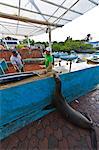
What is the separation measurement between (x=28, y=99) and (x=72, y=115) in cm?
131

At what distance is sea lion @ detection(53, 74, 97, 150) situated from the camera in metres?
3.57

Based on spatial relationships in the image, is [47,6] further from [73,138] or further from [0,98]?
[73,138]

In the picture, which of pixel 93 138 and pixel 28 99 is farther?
pixel 28 99

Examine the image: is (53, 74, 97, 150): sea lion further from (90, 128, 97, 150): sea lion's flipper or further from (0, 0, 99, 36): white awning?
(0, 0, 99, 36): white awning

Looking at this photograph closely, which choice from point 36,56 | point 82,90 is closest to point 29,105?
point 82,90

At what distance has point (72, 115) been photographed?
393 centimetres

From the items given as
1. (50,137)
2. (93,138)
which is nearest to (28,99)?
(50,137)

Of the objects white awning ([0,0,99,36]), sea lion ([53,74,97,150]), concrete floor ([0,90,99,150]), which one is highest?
white awning ([0,0,99,36])

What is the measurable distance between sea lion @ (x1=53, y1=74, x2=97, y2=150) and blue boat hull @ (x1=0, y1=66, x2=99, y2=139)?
168 mm

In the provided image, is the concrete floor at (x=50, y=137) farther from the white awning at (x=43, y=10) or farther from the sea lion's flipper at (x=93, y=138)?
the white awning at (x=43, y=10)

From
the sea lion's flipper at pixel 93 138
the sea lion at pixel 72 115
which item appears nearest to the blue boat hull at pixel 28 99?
the sea lion at pixel 72 115

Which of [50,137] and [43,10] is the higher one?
[43,10]

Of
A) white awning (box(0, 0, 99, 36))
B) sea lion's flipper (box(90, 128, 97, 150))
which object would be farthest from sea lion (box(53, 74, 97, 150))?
white awning (box(0, 0, 99, 36))

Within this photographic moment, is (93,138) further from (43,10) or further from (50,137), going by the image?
(43,10)
